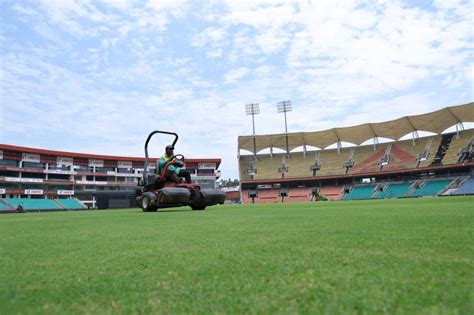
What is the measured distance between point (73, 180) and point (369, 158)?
48.7m

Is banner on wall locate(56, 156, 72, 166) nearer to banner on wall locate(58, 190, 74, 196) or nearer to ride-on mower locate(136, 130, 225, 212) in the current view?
banner on wall locate(58, 190, 74, 196)

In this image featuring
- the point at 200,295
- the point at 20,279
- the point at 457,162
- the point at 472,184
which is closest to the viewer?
the point at 200,295

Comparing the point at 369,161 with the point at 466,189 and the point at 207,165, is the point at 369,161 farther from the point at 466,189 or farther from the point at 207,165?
the point at 207,165

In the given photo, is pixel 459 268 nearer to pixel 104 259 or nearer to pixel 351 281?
pixel 351 281

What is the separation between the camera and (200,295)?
149 cm

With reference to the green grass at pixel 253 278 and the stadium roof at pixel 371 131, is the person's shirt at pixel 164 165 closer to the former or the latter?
the green grass at pixel 253 278

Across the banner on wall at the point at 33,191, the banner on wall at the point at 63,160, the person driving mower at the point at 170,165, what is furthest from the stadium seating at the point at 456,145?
the banner on wall at the point at 33,191

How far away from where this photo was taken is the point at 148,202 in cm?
1160

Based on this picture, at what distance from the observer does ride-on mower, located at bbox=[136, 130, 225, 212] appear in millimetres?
10727

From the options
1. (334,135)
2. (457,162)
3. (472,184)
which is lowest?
(472,184)

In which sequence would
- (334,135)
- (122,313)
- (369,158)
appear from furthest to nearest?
(334,135), (369,158), (122,313)

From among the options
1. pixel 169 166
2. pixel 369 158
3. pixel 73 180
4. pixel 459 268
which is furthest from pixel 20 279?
pixel 73 180

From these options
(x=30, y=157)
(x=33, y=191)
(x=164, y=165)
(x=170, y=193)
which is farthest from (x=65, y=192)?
(x=170, y=193)

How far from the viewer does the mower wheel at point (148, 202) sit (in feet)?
36.7
